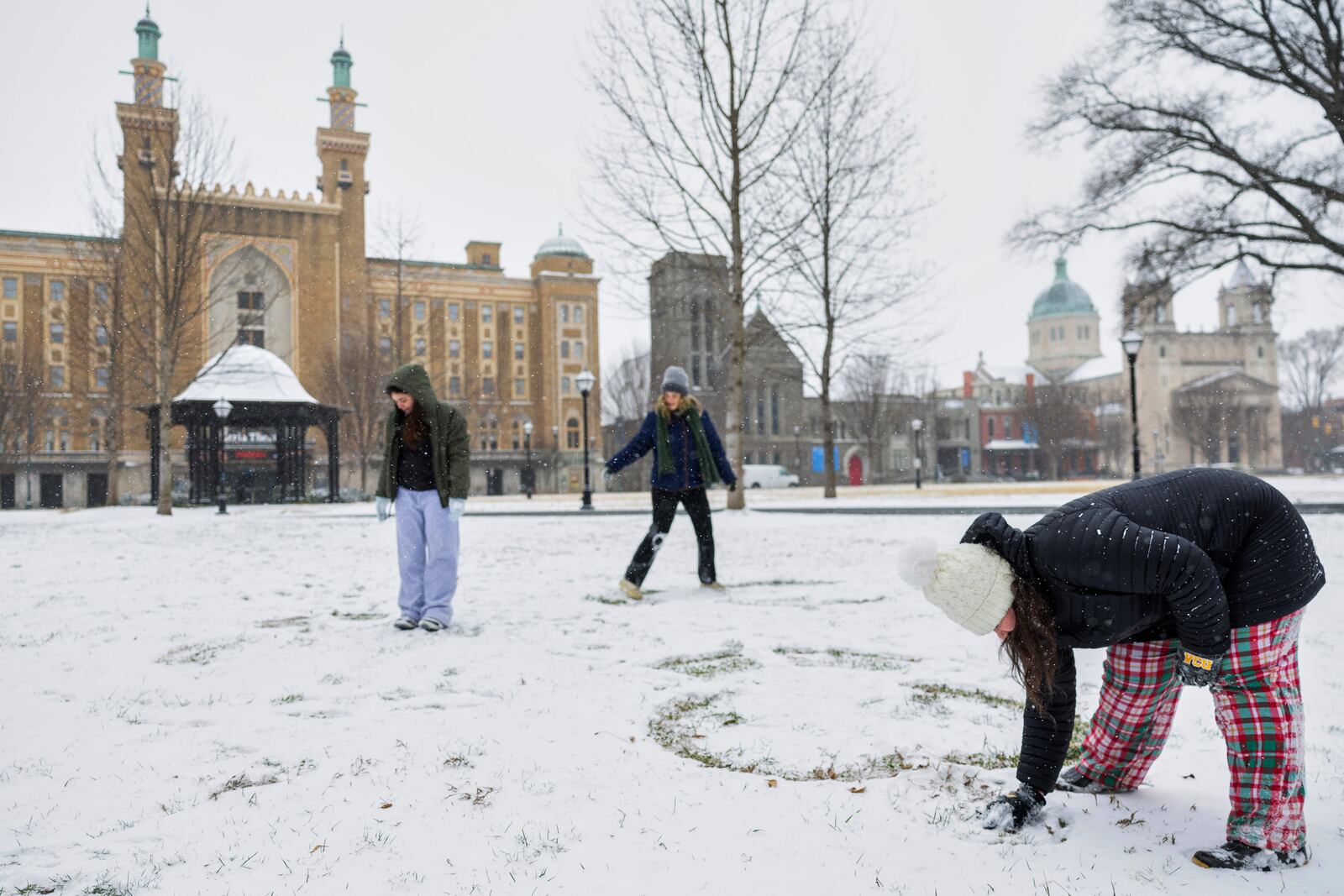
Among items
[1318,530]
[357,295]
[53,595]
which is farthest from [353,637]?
[357,295]

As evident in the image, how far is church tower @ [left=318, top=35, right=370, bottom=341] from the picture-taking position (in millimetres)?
58156

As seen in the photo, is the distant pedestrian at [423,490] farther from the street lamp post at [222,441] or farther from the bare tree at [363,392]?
the bare tree at [363,392]

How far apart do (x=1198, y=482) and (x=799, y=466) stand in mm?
63070

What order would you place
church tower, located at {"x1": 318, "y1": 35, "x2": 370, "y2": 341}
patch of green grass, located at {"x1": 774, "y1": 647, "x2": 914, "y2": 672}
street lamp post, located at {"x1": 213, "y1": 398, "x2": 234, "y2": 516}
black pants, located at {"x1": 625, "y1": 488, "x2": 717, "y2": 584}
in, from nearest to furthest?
1. patch of green grass, located at {"x1": 774, "y1": 647, "x2": 914, "y2": 672}
2. black pants, located at {"x1": 625, "y1": 488, "x2": 717, "y2": 584}
3. street lamp post, located at {"x1": 213, "y1": 398, "x2": 234, "y2": 516}
4. church tower, located at {"x1": 318, "y1": 35, "x2": 370, "y2": 341}

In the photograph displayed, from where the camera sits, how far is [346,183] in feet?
200

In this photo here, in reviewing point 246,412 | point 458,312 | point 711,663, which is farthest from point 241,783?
point 458,312

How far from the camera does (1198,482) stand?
2201 mm

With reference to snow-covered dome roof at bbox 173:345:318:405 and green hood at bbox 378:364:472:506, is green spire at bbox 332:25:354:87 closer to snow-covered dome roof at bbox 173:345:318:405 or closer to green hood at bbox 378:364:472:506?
snow-covered dome roof at bbox 173:345:318:405

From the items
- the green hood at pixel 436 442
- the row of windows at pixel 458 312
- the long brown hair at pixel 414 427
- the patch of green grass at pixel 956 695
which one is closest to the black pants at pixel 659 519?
the green hood at pixel 436 442

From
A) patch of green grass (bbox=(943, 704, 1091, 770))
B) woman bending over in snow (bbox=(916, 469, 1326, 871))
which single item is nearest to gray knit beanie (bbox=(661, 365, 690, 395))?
patch of green grass (bbox=(943, 704, 1091, 770))

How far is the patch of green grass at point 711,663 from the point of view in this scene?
4.13m

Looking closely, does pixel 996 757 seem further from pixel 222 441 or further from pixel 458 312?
pixel 458 312

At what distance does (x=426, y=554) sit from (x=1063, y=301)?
111495 millimetres

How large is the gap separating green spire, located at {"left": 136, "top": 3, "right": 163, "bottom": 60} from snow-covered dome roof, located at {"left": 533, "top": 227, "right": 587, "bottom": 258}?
94.7 feet
